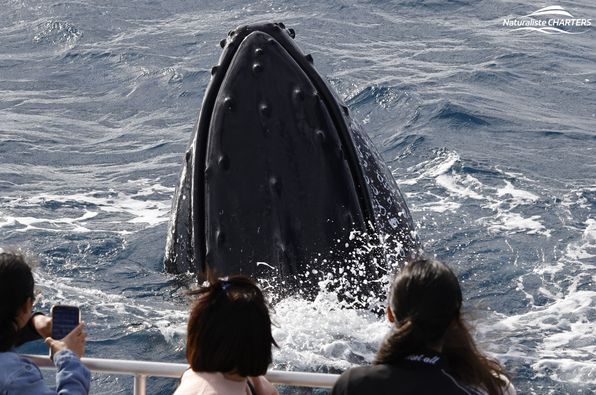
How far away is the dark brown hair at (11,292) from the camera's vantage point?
423cm

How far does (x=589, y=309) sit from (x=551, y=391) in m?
1.72

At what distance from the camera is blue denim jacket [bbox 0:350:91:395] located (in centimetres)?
407

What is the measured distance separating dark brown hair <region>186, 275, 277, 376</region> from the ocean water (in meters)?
0.77

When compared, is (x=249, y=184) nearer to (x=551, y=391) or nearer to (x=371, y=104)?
(x=551, y=391)

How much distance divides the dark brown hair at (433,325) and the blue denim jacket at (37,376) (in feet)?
3.55

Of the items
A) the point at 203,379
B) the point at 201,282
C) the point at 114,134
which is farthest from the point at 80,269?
the point at 114,134

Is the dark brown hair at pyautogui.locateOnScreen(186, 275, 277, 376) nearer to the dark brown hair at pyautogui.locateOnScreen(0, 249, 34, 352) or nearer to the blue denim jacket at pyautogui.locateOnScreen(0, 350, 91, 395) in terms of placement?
the blue denim jacket at pyautogui.locateOnScreen(0, 350, 91, 395)

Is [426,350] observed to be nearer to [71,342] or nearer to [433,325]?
[433,325]

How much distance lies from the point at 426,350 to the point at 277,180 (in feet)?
9.23

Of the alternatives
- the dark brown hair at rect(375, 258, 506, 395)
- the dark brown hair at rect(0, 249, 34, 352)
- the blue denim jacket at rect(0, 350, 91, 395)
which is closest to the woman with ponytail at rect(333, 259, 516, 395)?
the dark brown hair at rect(375, 258, 506, 395)

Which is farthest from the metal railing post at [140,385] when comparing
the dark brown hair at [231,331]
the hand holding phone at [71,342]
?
the dark brown hair at [231,331]

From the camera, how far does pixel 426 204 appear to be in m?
11.6

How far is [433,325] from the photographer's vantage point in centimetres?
390

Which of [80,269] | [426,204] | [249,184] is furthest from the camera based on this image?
[426,204]
